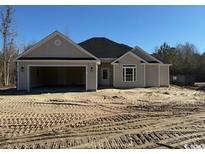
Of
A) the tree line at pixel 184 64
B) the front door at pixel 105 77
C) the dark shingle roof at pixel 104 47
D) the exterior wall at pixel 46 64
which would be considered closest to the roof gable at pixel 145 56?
the dark shingle roof at pixel 104 47

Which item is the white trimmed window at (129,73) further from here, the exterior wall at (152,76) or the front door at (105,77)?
the front door at (105,77)

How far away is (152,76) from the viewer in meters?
32.0

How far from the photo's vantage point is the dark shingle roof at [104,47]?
33.0 metres

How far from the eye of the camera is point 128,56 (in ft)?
99.0

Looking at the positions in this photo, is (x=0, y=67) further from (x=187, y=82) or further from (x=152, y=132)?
(x=152, y=132)

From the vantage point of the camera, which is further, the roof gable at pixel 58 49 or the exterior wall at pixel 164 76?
the exterior wall at pixel 164 76

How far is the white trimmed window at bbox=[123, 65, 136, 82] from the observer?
30109mm

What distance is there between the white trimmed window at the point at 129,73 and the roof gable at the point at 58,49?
18.5ft

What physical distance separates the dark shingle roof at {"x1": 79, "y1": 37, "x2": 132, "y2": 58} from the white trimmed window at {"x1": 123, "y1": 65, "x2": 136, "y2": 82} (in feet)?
8.94

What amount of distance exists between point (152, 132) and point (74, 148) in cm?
276

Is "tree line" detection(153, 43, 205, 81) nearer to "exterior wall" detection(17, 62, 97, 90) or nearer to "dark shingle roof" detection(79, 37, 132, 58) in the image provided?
"dark shingle roof" detection(79, 37, 132, 58)

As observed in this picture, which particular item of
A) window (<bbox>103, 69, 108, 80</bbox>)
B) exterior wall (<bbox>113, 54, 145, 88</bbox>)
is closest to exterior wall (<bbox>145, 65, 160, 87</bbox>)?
exterior wall (<bbox>113, 54, 145, 88</bbox>)

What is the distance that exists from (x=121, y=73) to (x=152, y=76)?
12.5ft
